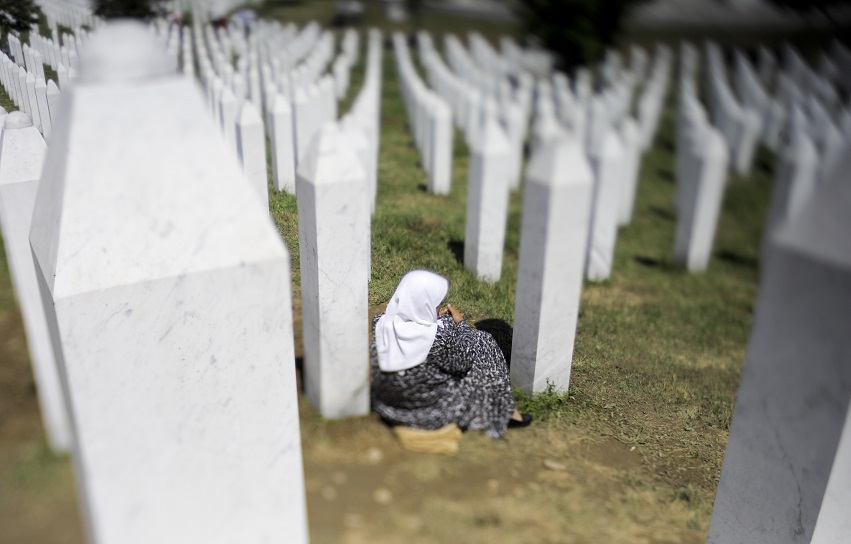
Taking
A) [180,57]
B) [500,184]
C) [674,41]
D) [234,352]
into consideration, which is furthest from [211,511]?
[674,41]

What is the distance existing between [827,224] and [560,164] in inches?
43.9

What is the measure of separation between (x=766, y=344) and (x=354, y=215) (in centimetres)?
161

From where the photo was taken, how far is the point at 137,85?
1.79 metres

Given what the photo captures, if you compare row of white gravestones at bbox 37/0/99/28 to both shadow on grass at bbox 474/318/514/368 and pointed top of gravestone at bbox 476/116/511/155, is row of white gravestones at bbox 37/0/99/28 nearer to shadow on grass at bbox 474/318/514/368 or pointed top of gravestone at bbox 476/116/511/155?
pointed top of gravestone at bbox 476/116/511/155

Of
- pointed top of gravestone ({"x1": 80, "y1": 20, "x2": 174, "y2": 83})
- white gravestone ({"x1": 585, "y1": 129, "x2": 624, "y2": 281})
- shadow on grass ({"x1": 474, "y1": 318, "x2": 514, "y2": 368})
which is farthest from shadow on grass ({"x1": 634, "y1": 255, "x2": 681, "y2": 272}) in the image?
pointed top of gravestone ({"x1": 80, "y1": 20, "x2": 174, "y2": 83})

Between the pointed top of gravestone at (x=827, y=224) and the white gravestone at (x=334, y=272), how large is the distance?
163 cm

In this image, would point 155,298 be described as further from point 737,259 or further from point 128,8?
point 737,259

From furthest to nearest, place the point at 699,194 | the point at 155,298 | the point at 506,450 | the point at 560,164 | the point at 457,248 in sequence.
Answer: the point at 699,194
the point at 457,248
the point at 506,450
the point at 560,164
the point at 155,298

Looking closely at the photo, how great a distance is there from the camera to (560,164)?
2758 mm

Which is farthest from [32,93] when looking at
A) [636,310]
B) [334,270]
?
[636,310]

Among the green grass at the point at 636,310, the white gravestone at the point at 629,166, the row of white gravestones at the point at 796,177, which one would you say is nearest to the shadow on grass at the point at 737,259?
the green grass at the point at 636,310

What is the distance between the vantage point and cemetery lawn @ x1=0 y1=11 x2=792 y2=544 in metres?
2.66

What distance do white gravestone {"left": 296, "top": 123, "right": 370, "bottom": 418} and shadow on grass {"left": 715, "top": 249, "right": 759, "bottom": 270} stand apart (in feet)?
17.6

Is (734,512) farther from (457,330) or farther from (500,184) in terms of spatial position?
(500,184)
